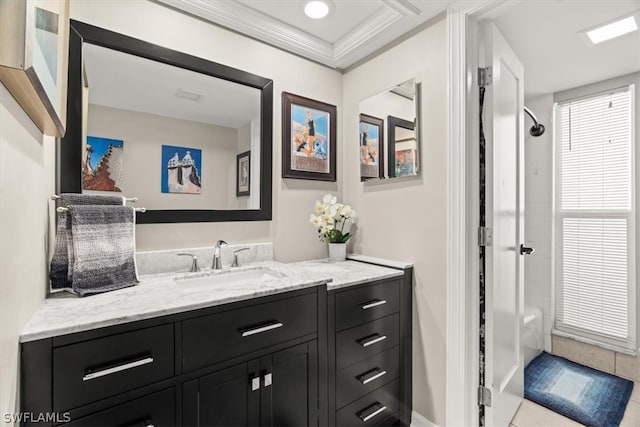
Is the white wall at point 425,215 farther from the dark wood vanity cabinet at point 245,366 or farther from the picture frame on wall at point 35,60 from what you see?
the picture frame on wall at point 35,60

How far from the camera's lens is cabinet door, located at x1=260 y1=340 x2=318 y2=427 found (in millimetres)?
1231

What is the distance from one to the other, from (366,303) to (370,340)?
19cm

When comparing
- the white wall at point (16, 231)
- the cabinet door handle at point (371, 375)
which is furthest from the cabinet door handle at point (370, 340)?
the white wall at point (16, 231)

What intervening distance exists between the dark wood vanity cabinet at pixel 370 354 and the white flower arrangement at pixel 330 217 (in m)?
0.51

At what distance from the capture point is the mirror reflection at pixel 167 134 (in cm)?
142

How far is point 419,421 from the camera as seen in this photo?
1756mm

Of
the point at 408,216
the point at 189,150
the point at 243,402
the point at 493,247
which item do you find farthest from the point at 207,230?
the point at 493,247

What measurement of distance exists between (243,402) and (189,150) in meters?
1.22

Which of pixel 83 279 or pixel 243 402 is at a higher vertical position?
pixel 83 279

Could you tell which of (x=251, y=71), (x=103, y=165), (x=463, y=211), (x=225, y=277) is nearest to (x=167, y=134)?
(x=103, y=165)

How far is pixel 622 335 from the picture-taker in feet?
7.85

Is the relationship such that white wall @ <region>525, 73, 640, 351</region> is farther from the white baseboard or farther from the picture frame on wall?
the picture frame on wall

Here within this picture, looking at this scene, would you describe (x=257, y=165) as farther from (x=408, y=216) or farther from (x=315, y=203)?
(x=408, y=216)

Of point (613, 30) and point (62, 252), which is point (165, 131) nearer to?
point (62, 252)
